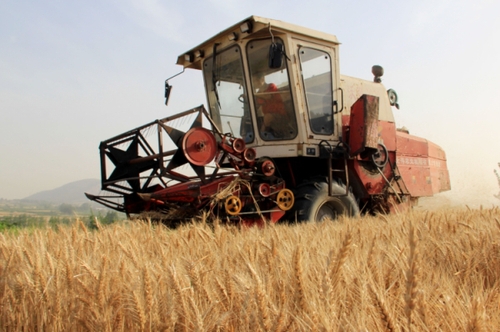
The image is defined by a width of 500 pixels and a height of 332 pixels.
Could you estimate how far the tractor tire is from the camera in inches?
208

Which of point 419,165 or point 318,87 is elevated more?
point 318,87

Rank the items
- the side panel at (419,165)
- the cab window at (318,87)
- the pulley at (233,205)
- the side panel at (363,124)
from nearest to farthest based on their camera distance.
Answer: the pulley at (233,205), the cab window at (318,87), the side panel at (363,124), the side panel at (419,165)

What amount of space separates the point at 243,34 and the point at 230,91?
0.97 meters

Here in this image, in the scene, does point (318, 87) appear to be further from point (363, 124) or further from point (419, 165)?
point (419, 165)

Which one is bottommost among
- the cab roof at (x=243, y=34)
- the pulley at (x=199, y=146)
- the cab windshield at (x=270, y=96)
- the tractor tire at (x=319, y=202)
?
the tractor tire at (x=319, y=202)

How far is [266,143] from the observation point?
564 cm

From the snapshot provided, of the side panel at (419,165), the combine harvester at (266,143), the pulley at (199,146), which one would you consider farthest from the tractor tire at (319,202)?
the side panel at (419,165)

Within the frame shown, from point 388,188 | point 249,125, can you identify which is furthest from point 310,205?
point 388,188

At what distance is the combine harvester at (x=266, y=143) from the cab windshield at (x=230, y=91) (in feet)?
0.05

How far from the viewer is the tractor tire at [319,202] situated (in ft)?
17.3

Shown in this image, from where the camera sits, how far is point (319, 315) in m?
0.93

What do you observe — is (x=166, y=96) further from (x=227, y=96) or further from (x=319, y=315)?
(x=319, y=315)

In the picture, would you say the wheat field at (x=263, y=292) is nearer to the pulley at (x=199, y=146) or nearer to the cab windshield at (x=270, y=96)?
the pulley at (x=199, y=146)

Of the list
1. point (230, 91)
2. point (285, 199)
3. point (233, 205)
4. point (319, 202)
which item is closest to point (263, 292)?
point (233, 205)
